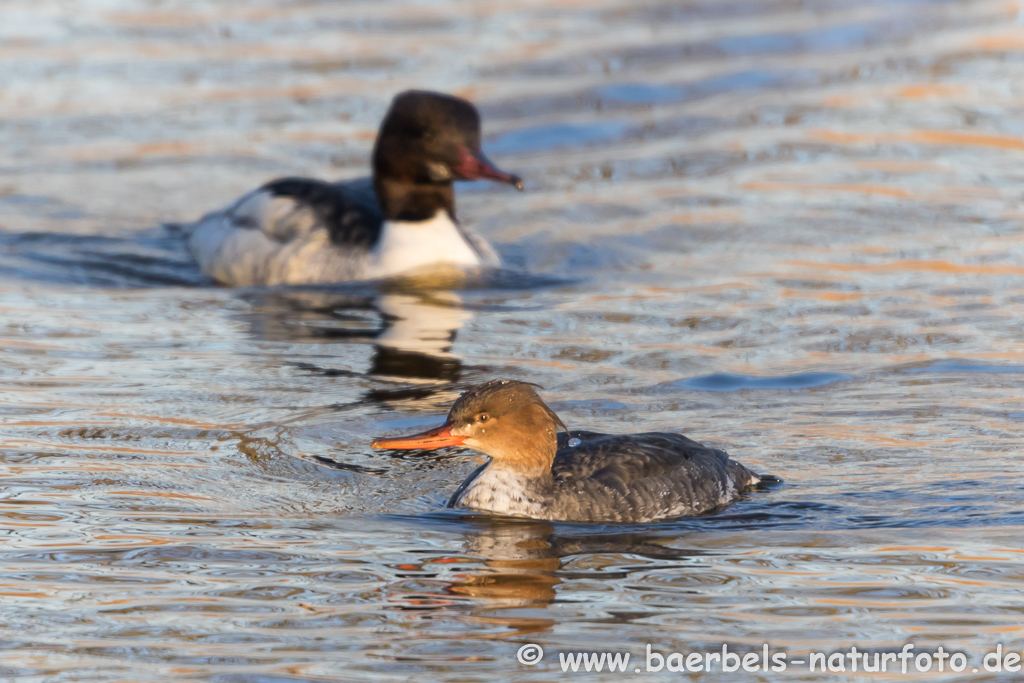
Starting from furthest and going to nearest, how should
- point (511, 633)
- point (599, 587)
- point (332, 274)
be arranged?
point (332, 274), point (599, 587), point (511, 633)

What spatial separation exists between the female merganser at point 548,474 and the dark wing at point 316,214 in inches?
192

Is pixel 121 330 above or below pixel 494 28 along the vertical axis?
below

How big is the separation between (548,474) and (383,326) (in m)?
3.52

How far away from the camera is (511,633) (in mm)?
5285


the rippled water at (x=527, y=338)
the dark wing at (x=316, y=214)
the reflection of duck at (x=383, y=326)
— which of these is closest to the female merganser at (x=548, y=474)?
the rippled water at (x=527, y=338)

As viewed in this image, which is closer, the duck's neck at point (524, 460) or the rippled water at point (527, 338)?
the rippled water at point (527, 338)

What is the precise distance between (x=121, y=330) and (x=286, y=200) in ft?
7.22

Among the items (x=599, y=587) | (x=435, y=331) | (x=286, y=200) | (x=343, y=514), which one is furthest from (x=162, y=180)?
(x=599, y=587)

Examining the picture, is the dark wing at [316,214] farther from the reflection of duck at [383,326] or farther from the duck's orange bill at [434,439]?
the duck's orange bill at [434,439]

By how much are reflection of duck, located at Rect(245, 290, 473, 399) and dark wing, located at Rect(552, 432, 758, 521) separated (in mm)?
1810

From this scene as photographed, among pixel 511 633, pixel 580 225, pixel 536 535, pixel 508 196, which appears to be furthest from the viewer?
pixel 508 196

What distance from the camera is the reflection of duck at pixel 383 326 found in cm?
877

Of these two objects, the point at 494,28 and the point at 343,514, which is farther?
the point at 494,28

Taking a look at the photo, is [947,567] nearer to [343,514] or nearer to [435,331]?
[343,514]
